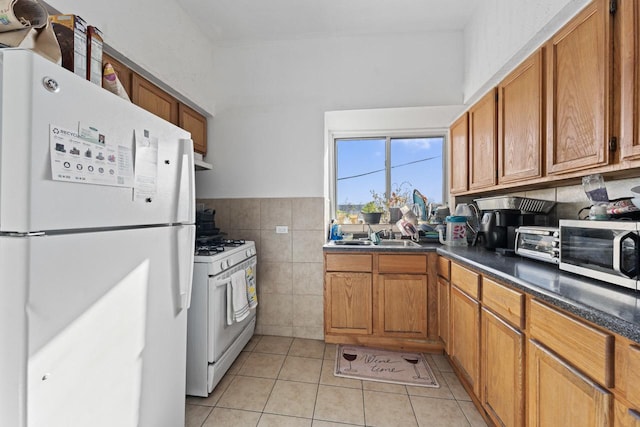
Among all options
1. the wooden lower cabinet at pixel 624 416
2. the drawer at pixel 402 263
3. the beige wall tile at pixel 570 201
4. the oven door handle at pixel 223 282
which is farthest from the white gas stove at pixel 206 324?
the beige wall tile at pixel 570 201

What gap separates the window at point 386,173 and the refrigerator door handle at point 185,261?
1.95m

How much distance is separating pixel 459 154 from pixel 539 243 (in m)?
1.22

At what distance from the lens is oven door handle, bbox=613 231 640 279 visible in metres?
0.94

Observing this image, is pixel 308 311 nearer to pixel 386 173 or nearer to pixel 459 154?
pixel 386 173

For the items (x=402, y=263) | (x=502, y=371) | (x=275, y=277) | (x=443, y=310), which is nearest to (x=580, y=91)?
(x=502, y=371)

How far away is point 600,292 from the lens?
3.23 ft

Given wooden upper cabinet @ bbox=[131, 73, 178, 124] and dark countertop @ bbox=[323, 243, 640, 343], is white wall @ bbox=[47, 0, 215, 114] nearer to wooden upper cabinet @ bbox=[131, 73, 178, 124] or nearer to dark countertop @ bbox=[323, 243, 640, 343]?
wooden upper cabinet @ bbox=[131, 73, 178, 124]

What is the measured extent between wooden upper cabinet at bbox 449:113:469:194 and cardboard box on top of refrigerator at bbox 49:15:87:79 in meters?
2.55

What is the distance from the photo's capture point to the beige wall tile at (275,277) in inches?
102

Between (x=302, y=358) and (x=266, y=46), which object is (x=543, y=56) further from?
(x=302, y=358)

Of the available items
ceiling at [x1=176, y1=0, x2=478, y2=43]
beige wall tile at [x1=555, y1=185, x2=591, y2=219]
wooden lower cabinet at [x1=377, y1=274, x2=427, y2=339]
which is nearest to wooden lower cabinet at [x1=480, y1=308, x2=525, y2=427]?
wooden lower cabinet at [x1=377, y1=274, x2=427, y2=339]

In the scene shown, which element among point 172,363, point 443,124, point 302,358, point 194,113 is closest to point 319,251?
point 302,358

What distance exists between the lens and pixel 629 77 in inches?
40.1

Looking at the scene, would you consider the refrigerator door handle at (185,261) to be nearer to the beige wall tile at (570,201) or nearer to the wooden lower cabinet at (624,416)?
the wooden lower cabinet at (624,416)
